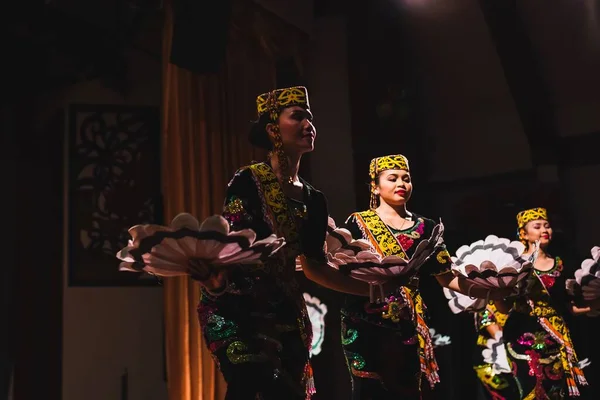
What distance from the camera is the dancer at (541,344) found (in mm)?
4168

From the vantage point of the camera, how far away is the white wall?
4.43m

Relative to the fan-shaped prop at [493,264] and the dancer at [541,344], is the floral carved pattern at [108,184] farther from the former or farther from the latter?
the dancer at [541,344]

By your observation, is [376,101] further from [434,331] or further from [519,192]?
[434,331]

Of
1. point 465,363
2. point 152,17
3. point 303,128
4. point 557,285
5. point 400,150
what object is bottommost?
point 465,363

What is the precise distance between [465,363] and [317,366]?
3.65 ft

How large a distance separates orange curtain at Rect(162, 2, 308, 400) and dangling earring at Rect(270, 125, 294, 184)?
69.1 inches

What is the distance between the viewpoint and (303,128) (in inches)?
100

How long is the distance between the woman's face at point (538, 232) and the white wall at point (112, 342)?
2.02 m

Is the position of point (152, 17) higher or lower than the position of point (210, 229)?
higher

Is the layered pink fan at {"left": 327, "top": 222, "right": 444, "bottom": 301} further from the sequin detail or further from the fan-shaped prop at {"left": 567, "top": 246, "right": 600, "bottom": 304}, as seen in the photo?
the fan-shaped prop at {"left": 567, "top": 246, "right": 600, "bottom": 304}

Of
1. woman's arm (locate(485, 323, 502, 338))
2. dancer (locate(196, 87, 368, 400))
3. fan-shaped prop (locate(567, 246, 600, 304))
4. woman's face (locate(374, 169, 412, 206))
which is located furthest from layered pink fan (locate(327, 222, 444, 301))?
woman's arm (locate(485, 323, 502, 338))

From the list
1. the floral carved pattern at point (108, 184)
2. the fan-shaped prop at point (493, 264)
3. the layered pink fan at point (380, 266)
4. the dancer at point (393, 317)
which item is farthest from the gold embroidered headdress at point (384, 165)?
the floral carved pattern at point (108, 184)

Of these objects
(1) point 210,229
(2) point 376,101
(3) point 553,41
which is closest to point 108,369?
(2) point 376,101

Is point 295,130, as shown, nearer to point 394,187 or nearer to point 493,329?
point 394,187
